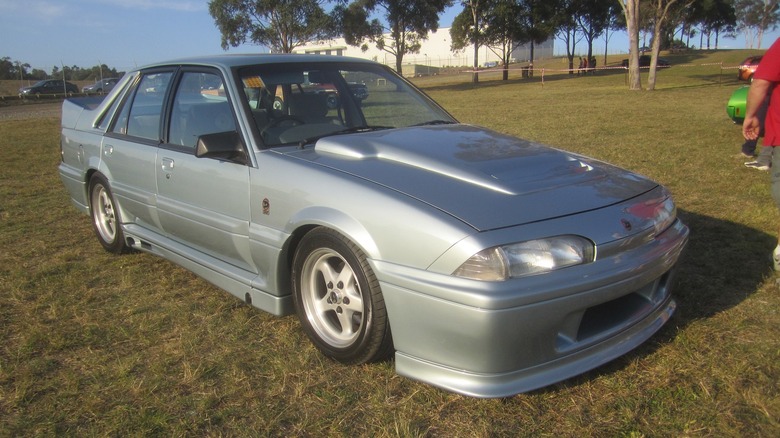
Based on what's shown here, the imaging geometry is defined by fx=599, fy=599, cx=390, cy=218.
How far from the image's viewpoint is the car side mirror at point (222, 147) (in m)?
3.03

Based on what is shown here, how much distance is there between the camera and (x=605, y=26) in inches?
2063

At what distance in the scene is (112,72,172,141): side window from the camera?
157 inches

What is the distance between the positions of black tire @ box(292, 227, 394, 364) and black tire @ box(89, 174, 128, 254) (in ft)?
7.28

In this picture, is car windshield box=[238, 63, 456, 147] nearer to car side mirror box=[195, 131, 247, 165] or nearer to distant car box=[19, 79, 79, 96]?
car side mirror box=[195, 131, 247, 165]

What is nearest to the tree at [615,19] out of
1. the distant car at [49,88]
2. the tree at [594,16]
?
the tree at [594,16]

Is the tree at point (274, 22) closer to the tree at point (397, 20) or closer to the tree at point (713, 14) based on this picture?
the tree at point (397, 20)

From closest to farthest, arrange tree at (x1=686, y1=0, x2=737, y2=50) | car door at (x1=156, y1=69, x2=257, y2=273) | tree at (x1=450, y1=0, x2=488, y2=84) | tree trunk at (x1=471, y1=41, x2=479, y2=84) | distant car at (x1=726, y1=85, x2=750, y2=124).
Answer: car door at (x1=156, y1=69, x2=257, y2=273)
distant car at (x1=726, y1=85, x2=750, y2=124)
tree trunk at (x1=471, y1=41, x2=479, y2=84)
tree at (x1=450, y1=0, x2=488, y2=84)
tree at (x1=686, y1=0, x2=737, y2=50)

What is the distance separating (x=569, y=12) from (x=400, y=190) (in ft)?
161

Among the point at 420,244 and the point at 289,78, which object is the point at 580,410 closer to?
the point at 420,244

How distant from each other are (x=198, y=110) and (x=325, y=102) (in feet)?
2.62

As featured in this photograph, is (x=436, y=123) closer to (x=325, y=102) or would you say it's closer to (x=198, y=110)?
(x=325, y=102)

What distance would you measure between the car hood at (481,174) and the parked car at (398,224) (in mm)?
10

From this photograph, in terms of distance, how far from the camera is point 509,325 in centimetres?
218

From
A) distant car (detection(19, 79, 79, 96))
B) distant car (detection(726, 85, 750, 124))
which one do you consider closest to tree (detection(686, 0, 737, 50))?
distant car (detection(726, 85, 750, 124))
